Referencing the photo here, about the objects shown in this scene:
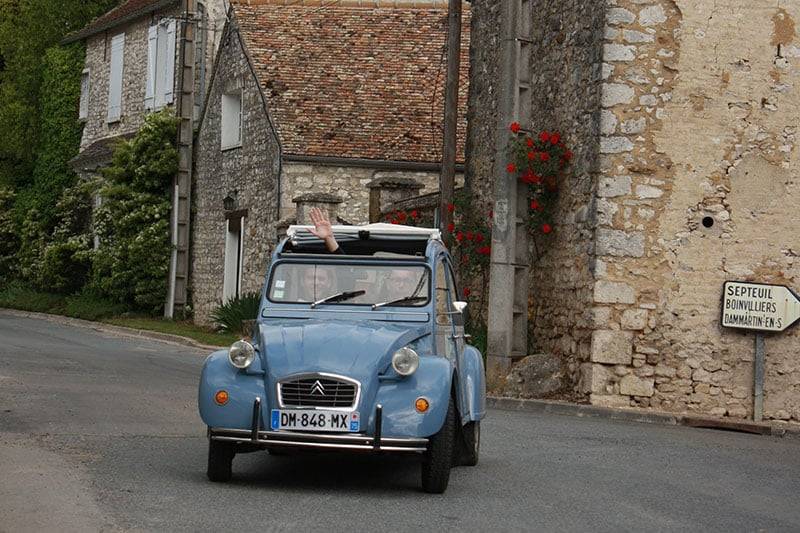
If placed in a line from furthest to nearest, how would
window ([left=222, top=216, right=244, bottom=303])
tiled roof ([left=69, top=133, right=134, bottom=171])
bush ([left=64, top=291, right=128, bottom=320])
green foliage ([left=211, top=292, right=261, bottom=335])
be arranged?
1. tiled roof ([left=69, top=133, right=134, bottom=171])
2. bush ([left=64, top=291, right=128, bottom=320])
3. window ([left=222, top=216, right=244, bottom=303])
4. green foliage ([left=211, top=292, right=261, bottom=335])

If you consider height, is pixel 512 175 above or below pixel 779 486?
above

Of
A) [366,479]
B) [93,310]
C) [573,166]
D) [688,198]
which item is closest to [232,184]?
[93,310]

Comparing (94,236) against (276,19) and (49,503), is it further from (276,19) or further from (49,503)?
(49,503)

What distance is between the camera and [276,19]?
109 ft

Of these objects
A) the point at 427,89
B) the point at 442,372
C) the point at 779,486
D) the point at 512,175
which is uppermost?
the point at 427,89

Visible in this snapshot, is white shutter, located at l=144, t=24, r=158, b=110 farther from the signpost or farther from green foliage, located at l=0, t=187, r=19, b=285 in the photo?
the signpost

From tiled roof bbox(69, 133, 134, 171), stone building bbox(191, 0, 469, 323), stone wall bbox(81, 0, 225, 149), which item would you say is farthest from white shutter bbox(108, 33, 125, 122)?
stone building bbox(191, 0, 469, 323)

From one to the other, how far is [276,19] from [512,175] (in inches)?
589

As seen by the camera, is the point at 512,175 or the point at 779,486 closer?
the point at 779,486

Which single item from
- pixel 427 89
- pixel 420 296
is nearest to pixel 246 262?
pixel 427 89

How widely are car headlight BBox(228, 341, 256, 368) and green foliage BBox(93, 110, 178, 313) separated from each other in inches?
1025

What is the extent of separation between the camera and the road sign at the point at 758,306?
17.8m

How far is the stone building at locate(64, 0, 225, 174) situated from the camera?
119 feet

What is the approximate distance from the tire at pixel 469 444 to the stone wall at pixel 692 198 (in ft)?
21.1
